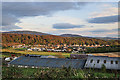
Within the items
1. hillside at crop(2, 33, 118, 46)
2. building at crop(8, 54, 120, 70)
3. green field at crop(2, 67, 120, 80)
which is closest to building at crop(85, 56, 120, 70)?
building at crop(8, 54, 120, 70)

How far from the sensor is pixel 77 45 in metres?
Result: 29.5

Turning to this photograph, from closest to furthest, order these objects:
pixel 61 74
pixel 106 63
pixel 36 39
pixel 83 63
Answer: pixel 61 74
pixel 106 63
pixel 83 63
pixel 36 39

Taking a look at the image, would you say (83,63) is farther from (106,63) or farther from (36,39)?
(36,39)

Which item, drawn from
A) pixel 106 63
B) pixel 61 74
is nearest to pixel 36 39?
pixel 106 63

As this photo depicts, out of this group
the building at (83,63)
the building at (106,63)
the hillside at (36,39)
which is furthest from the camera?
the hillside at (36,39)

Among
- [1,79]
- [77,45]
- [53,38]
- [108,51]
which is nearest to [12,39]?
[53,38]

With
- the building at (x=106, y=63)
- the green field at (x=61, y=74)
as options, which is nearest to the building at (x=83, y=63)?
the building at (x=106, y=63)

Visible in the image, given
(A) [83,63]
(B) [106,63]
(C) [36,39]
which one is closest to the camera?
(B) [106,63]

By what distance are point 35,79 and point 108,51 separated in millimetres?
19337

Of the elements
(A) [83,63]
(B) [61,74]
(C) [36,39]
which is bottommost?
(A) [83,63]

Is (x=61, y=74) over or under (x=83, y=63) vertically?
over

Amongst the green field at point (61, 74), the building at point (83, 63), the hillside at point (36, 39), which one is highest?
the hillside at point (36, 39)

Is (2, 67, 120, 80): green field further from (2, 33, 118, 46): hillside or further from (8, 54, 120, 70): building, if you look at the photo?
(2, 33, 118, 46): hillside

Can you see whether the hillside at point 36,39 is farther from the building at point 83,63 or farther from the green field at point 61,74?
the green field at point 61,74
